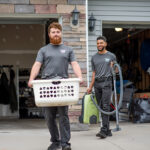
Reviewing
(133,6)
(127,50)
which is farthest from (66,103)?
(127,50)

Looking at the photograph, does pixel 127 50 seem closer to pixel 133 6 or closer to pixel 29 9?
pixel 133 6

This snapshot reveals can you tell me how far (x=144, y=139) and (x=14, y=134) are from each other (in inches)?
95.7

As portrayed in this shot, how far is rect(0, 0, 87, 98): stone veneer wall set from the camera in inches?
297

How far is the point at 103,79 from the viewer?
20.9 ft

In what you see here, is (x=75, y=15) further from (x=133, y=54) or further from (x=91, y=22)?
(x=133, y=54)

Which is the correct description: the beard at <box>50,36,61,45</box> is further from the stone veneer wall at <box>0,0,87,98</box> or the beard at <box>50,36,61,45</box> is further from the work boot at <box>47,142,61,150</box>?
the stone veneer wall at <box>0,0,87,98</box>

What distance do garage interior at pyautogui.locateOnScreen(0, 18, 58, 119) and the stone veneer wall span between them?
448cm

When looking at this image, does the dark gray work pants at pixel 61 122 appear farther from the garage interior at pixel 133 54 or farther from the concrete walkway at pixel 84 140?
the garage interior at pixel 133 54

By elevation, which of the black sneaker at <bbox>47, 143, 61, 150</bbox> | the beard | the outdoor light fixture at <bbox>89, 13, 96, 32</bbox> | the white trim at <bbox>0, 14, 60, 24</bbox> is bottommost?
the black sneaker at <bbox>47, 143, 61, 150</bbox>

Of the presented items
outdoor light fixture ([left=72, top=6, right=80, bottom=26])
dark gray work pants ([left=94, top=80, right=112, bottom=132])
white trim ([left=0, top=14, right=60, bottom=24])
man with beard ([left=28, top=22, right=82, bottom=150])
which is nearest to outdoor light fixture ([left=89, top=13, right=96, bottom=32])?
Result: outdoor light fixture ([left=72, top=6, right=80, bottom=26])

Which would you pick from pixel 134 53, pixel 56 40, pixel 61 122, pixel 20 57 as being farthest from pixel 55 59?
pixel 134 53

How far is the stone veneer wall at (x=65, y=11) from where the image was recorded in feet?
24.7

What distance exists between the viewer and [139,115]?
915 centimetres

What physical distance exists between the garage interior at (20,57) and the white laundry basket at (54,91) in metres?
7.73
